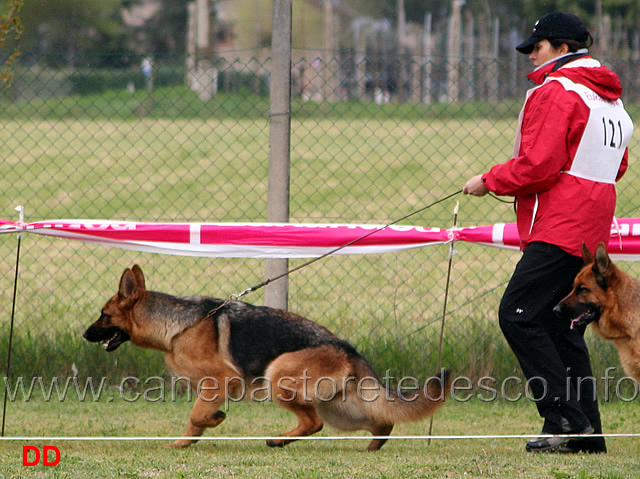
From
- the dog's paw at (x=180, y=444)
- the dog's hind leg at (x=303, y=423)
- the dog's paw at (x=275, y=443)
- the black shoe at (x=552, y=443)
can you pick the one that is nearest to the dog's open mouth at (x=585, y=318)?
the black shoe at (x=552, y=443)

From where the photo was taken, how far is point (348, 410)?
14.6ft

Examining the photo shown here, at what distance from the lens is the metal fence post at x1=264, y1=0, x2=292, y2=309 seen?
5.66 metres

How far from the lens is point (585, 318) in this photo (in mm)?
4000

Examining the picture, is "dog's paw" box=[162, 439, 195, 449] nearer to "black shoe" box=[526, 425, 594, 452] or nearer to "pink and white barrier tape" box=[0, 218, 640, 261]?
"pink and white barrier tape" box=[0, 218, 640, 261]

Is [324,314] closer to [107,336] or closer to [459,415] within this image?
[459,415]

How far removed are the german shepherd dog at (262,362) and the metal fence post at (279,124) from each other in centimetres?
119

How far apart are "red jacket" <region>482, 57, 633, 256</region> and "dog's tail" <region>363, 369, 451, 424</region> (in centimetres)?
93


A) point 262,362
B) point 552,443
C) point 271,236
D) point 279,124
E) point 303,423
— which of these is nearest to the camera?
point 552,443

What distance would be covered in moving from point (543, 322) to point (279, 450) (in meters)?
1.59

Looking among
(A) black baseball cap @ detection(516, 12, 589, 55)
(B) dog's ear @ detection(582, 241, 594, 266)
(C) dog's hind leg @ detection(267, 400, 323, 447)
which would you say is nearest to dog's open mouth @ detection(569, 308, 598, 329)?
(B) dog's ear @ detection(582, 241, 594, 266)

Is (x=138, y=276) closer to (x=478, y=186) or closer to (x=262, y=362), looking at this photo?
(x=262, y=362)

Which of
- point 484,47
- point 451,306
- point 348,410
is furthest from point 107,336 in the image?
point 484,47

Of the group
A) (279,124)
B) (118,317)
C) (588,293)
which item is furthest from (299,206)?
(588,293)

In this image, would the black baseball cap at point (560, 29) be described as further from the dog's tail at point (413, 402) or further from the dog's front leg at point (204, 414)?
the dog's front leg at point (204, 414)
